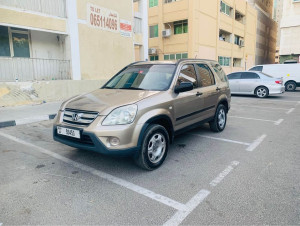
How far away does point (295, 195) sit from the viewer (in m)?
2.82

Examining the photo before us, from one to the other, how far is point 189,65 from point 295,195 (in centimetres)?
288

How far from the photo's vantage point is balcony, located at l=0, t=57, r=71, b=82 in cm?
938

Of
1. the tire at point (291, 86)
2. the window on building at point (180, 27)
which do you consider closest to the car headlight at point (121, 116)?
the tire at point (291, 86)

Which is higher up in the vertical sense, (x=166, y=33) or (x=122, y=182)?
(x=166, y=33)

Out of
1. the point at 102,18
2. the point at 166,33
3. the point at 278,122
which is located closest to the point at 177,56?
the point at 166,33

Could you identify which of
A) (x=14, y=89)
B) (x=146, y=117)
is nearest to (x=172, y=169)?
(x=146, y=117)

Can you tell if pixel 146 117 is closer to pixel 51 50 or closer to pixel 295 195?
pixel 295 195

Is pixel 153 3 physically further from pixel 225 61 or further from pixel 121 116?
pixel 121 116

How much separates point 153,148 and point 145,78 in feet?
4.64

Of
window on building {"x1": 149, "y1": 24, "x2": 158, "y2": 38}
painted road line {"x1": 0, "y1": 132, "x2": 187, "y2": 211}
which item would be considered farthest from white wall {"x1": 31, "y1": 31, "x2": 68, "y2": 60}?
window on building {"x1": 149, "y1": 24, "x2": 158, "y2": 38}

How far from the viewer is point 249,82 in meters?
13.4

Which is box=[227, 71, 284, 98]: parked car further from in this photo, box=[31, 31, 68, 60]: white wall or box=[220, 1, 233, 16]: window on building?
box=[220, 1, 233, 16]: window on building

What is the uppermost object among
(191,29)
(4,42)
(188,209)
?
(191,29)

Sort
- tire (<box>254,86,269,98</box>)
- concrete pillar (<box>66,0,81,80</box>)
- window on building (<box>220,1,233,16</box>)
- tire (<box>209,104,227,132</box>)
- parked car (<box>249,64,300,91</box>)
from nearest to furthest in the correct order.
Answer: tire (<box>209,104,227,132</box>), concrete pillar (<box>66,0,81,80</box>), tire (<box>254,86,269,98</box>), parked car (<box>249,64,300,91</box>), window on building (<box>220,1,233,16</box>)
